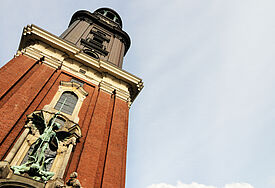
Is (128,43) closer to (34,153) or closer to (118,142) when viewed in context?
(118,142)

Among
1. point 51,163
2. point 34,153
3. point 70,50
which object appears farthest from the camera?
point 70,50

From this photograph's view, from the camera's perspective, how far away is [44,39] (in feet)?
46.8

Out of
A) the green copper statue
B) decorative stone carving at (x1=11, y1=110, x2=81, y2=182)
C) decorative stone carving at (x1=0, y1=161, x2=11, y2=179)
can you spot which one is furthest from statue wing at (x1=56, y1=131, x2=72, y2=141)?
decorative stone carving at (x1=0, y1=161, x2=11, y2=179)

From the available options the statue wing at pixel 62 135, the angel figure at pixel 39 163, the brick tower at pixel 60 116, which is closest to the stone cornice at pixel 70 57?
the brick tower at pixel 60 116

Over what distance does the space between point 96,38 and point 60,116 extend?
42.3 ft

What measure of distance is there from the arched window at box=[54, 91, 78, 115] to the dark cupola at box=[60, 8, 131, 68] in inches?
241

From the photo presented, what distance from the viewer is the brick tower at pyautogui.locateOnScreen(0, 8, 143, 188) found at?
26.9 feet

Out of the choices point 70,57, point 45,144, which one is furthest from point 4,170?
point 70,57

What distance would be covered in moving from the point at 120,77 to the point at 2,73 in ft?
24.6

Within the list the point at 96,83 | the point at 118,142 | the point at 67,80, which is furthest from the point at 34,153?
the point at 96,83

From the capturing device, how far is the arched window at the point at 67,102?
1180 centimetres

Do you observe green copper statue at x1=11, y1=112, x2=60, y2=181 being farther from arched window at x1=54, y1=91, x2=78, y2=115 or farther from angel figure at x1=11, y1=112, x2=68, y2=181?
arched window at x1=54, y1=91, x2=78, y2=115

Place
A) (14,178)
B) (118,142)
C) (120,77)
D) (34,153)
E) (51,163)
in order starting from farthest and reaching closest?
1. (120,77)
2. (118,142)
3. (51,163)
4. (34,153)
5. (14,178)

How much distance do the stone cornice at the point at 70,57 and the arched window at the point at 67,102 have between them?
2.18 meters
